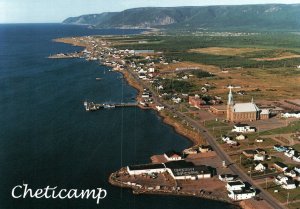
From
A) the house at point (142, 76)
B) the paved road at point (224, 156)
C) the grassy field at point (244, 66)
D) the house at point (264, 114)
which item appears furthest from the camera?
Answer: the house at point (142, 76)

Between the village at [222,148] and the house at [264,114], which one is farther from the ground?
the house at [264,114]

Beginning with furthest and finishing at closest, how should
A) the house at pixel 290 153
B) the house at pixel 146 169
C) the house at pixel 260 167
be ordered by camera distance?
the house at pixel 290 153 < the house at pixel 260 167 < the house at pixel 146 169

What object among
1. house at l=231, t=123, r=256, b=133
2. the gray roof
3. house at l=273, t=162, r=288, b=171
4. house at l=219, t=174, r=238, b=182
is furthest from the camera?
the gray roof

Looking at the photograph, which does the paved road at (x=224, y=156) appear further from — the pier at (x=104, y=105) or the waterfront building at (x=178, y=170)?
the pier at (x=104, y=105)

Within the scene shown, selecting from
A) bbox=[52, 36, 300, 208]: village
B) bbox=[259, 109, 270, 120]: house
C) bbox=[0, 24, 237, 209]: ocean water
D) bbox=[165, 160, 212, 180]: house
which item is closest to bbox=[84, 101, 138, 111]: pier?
bbox=[0, 24, 237, 209]: ocean water

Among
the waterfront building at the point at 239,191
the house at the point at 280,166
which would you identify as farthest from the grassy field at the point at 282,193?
the house at the point at 280,166

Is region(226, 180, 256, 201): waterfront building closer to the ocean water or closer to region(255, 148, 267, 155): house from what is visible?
the ocean water
